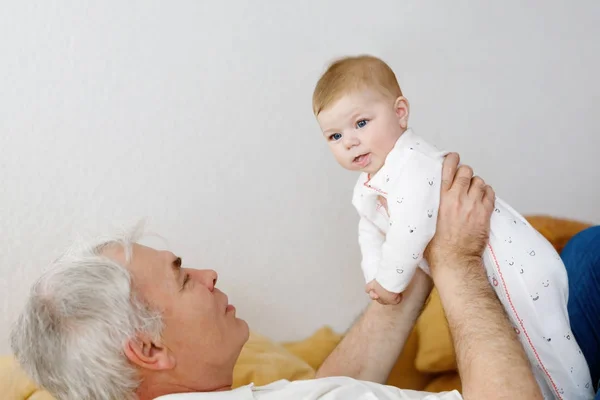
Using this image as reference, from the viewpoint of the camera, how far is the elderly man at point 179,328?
4.42 feet

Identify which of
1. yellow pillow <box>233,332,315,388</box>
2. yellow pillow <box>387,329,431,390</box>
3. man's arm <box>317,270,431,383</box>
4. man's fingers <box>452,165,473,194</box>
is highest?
man's fingers <box>452,165,473,194</box>

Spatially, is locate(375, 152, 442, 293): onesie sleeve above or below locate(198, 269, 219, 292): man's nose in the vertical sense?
above

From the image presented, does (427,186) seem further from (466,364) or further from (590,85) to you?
(590,85)

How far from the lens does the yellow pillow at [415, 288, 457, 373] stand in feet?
7.13

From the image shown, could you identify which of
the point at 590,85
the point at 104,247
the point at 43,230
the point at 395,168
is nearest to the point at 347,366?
the point at 395,168

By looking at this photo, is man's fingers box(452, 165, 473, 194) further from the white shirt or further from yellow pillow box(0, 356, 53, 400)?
yellow pillow box(0, 356, 53, 400)

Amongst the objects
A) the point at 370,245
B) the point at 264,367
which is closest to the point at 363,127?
the point at 370,245

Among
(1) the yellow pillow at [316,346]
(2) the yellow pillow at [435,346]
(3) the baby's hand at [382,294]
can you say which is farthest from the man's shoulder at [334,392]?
(1) the yellow pillow at [316,346]

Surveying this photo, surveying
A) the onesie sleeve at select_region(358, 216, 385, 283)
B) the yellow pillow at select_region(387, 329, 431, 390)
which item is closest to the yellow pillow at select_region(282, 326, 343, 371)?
the yellow pillow at select_region(387, 329, 431, 390)

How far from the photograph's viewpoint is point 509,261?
1.49m

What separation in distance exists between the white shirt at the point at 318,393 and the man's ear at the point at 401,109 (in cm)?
58

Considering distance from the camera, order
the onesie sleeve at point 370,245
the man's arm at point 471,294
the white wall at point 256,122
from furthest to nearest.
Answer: the white wall at point 256,122 < the onesie sleeve at point 370,245 < the man's arm at point 471,294

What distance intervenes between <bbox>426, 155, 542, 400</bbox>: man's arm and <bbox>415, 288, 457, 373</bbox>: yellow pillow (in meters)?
0.69

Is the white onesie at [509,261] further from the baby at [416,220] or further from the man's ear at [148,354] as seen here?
the man's ear at [148,354]
